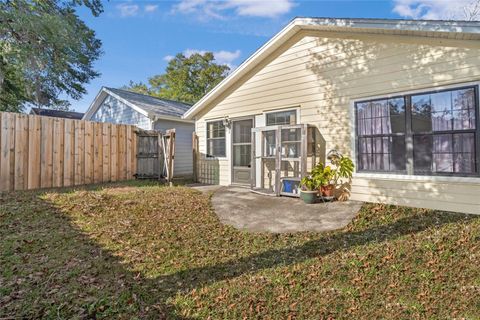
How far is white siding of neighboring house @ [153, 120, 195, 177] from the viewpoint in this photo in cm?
1330

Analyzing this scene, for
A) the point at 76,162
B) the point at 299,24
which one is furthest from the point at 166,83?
the point at 299,24

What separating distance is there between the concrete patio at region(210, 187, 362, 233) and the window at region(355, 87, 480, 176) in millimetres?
1232

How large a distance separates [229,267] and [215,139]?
6.80m

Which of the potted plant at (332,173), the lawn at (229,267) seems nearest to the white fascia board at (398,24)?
the potted plant at (332,173)

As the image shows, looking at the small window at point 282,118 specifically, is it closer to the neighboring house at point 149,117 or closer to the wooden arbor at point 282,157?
the wooden arbor at point 282,157

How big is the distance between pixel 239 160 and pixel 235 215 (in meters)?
3.63

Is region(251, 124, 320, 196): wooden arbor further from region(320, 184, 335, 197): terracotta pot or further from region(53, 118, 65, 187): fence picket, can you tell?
region(53, 118, 65, 187): fence picket

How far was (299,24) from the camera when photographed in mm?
7062

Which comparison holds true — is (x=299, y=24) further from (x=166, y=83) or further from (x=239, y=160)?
(x=166, y=83)

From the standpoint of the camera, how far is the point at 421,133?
5645 mm

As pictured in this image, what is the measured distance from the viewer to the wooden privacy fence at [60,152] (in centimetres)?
714

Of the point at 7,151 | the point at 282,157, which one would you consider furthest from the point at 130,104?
the point at 282,157

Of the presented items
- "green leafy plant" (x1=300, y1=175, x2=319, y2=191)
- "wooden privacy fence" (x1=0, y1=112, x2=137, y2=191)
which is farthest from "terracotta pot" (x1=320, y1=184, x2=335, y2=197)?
"wooden privacy fence" (x1=0, y1=112, x2=137, y2=191)

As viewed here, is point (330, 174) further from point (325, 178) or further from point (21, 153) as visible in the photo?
point (21, 153)
